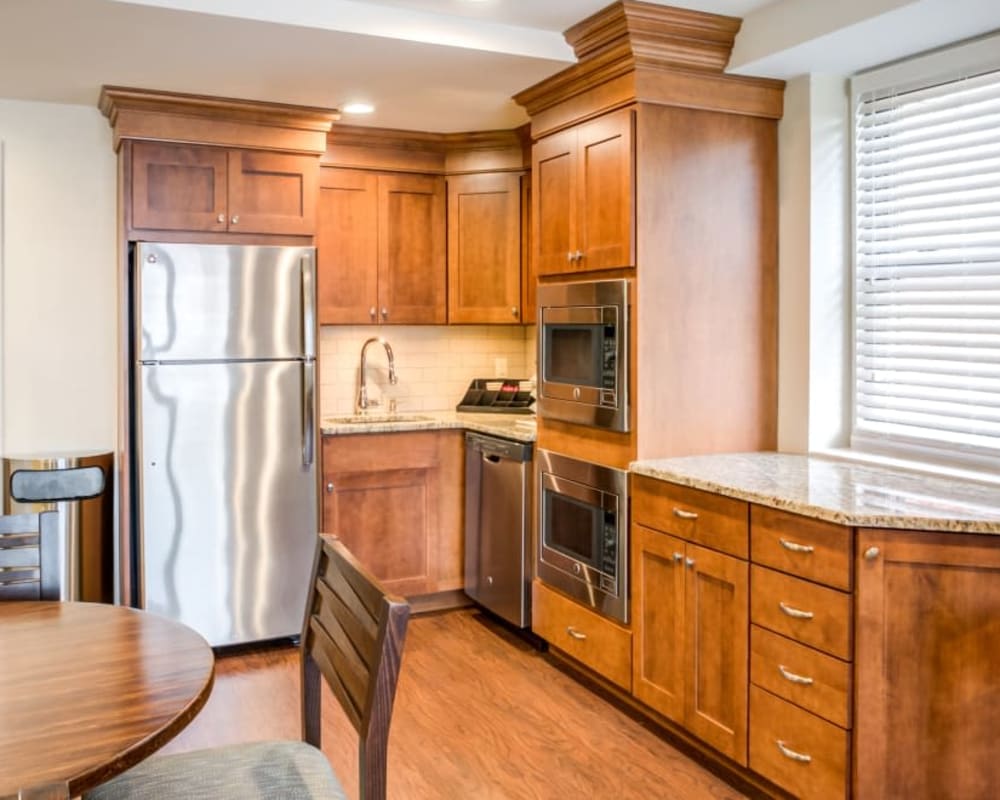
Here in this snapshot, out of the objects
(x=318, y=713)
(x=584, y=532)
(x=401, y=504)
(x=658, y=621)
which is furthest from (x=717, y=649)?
(x=401, y=504)

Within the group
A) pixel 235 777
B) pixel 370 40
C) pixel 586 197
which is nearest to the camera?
pixel 235 777

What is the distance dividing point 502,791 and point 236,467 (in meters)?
1.89

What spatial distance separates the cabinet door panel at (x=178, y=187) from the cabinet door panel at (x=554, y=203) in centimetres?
137

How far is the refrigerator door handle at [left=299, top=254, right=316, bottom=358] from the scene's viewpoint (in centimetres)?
412

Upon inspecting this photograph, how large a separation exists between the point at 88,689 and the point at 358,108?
10.3ft

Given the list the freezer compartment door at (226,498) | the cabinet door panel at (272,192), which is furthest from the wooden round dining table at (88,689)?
the cabinet door panel at (272,192)

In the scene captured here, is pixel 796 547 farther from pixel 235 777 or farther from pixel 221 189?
pixel 221 189

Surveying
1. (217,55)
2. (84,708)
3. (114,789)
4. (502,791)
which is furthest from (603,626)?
(217,55)

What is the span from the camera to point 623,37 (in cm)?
315

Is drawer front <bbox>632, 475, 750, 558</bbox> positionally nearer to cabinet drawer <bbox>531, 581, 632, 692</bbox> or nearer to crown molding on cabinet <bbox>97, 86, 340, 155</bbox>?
cabinet drawer <bbox>531, 581, 632, 692</bbox>

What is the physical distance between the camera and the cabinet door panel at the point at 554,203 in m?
3.61

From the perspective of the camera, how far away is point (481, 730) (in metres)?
3.28

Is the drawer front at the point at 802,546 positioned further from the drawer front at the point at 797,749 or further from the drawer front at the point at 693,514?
the drawer front at the point at 797,749

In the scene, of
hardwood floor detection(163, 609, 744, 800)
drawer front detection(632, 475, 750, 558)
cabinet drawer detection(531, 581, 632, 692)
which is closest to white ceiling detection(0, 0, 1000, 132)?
drawer front detection(632, 475, 750, 558)
